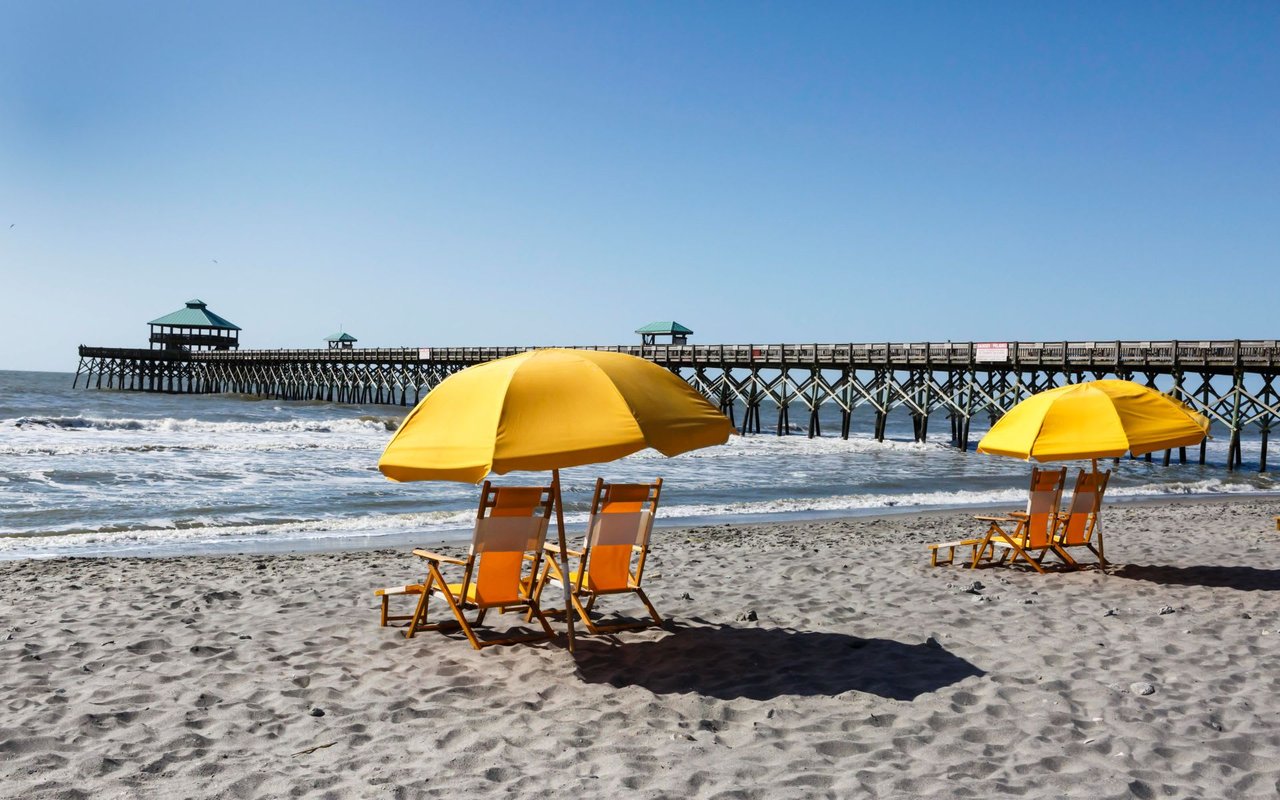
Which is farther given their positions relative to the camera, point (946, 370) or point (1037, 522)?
point (946, 370)

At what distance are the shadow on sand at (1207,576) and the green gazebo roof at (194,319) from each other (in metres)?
62.6

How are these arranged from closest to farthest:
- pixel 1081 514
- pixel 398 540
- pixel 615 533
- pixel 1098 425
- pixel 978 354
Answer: pixel 615 533 → pixel 1098 425 → pixel 1081 514 → pixel 398 540 → pixel 978 354

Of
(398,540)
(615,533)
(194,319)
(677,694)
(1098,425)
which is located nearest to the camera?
(677,694)

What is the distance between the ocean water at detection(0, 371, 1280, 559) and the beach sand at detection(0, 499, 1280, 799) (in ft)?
12.4

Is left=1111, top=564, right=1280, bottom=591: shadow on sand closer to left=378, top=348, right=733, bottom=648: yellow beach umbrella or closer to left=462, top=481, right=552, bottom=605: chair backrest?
left=378, top=348, right=733, bottom=648: yellow beach umbrella

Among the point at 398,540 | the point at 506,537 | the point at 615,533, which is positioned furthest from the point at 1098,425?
the point at 398,540

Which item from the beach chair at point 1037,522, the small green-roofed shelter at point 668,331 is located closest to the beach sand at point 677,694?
the beach chair at point 1037,522

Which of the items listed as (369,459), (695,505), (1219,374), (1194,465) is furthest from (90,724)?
(1194,465)

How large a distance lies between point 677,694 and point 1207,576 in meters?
5.10

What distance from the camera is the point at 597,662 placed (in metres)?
4.79

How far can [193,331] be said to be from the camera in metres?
62.4

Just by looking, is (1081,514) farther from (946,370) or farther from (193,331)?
(193,331)

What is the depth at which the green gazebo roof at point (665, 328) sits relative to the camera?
45812mm

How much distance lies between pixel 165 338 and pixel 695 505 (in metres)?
56.0
